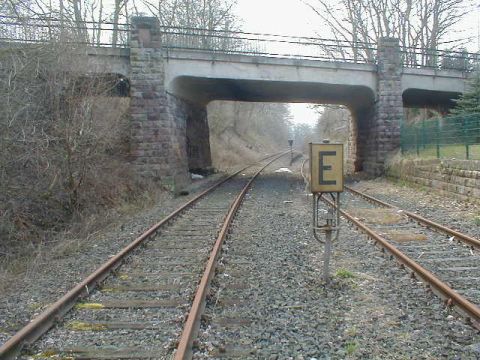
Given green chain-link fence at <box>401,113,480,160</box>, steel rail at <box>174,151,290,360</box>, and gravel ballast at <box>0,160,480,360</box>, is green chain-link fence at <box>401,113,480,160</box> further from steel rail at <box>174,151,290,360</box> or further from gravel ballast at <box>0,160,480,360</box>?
steel rail at <box>174,151,290,360</box>

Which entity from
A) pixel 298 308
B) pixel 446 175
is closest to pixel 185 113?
pixel 446 175

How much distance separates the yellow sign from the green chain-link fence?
29.2 ft

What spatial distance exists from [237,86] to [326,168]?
1430 centimetres

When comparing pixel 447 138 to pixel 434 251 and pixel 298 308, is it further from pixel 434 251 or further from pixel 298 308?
pixel 298 308

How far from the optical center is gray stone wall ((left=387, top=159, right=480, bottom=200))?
37.5 feet

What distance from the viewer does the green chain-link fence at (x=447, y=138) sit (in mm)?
13172

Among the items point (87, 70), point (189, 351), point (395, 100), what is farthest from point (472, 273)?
point (395, 100)

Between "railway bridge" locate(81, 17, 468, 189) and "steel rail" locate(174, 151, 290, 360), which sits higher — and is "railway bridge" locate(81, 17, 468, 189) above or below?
above

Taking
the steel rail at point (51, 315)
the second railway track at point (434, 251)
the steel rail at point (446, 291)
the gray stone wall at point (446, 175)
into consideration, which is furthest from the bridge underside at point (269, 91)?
the steel rail at point (446, 291)

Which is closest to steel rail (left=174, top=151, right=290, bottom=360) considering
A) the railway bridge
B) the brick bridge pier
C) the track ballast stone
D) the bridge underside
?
the track ballast stone

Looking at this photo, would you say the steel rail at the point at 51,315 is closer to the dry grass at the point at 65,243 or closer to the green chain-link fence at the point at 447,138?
the dry grass at the point at 65,243

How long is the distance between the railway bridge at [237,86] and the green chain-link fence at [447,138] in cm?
199

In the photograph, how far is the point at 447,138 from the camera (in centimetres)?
1456

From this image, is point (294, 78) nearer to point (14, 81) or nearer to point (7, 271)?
point (14, 81)
